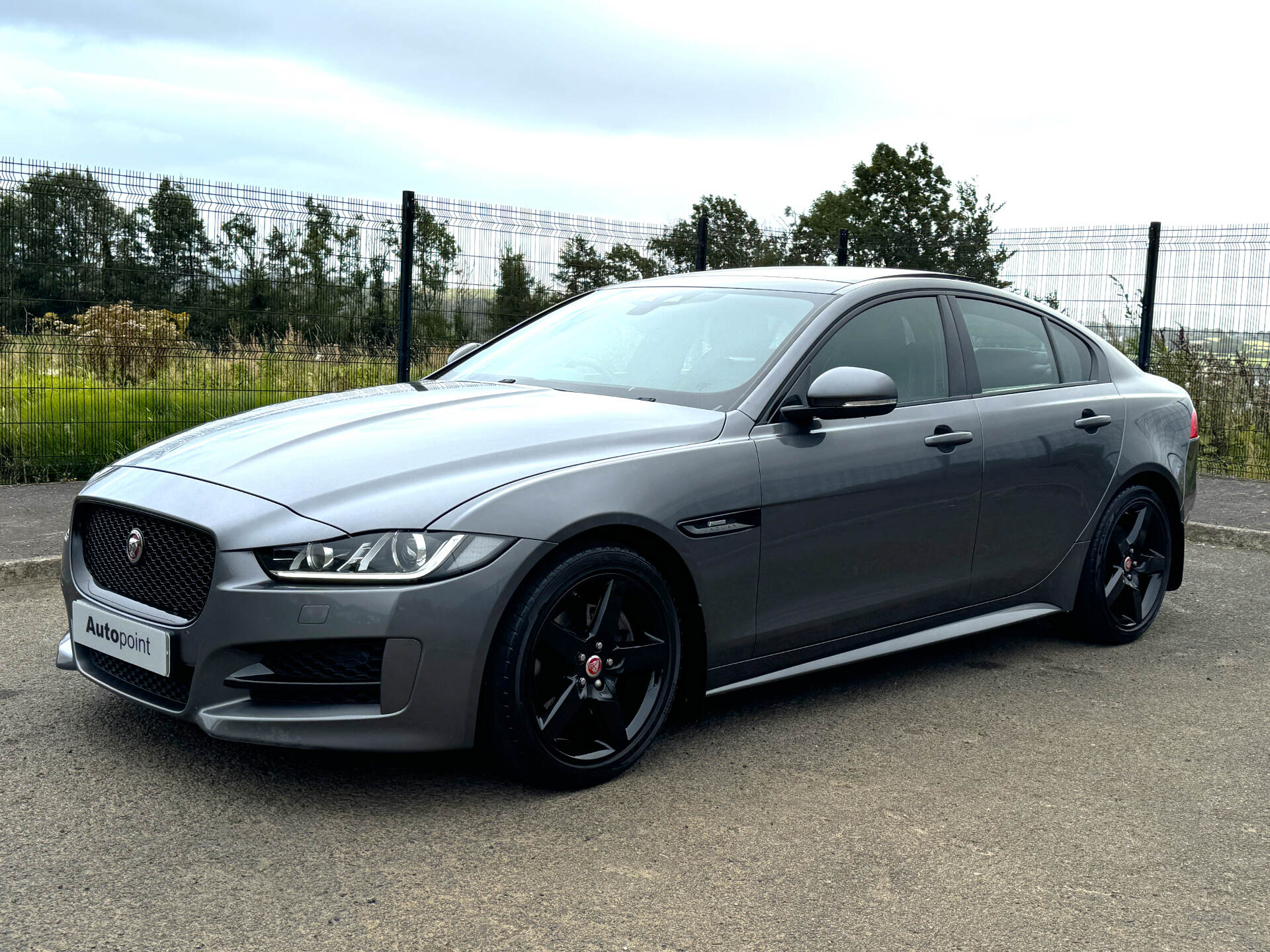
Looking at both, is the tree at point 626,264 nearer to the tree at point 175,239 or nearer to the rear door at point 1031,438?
the tree at point 175,239

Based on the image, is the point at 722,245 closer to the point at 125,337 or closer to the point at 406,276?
the point at 406,276

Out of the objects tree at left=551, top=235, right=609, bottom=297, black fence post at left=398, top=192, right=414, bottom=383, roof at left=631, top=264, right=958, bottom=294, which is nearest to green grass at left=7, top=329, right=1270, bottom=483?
black fence post at left=398, top=192, right=414, bottom=383

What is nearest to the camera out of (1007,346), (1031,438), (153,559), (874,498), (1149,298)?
(153,559)

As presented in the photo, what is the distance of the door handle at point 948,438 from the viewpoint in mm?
4473

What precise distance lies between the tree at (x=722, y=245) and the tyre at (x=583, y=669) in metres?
8.16

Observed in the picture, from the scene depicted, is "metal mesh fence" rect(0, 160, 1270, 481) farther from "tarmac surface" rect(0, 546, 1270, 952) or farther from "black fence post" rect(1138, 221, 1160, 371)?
"tarmac surface" rect(0, 546, 1270, 952)

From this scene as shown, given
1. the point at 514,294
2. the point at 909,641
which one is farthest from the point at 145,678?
the point at 514,294

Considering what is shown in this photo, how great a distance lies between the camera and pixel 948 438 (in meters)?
4.52

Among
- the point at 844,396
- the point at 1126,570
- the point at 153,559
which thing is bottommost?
the point at 1126,570

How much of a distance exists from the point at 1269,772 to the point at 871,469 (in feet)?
5.24

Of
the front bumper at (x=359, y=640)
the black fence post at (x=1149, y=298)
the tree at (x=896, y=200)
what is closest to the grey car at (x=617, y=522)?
the front bumper at (x=359, y=640)

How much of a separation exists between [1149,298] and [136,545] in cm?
1028

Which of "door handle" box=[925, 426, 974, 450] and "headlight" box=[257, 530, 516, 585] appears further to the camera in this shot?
"door handle" box=[925, 426, 974, 450]

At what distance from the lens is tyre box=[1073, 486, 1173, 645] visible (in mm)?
5277
